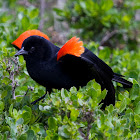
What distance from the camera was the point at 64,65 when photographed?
2.95 meters

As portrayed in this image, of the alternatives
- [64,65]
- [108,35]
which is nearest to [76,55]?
[64,65]

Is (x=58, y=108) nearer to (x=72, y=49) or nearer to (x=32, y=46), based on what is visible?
(x=72, y=49)

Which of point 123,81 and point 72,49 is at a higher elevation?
point 72,49

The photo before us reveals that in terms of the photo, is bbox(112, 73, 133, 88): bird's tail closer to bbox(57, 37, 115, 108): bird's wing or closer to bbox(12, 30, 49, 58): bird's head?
bbox(57, 37, 115, 108): bird's wing

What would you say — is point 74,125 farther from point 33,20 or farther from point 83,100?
point 33,20

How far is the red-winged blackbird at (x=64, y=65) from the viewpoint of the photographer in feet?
9.45

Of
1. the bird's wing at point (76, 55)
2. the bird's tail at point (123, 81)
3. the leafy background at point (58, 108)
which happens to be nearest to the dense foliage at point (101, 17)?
the leafy background at point (58, 108)

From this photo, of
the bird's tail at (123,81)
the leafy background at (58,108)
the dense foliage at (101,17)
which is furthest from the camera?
the dense foliage at (101,17)

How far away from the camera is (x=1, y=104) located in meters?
2.29

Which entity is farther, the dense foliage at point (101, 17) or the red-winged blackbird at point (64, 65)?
the dense foliage at point (101, 17)

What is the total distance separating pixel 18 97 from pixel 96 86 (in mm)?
926

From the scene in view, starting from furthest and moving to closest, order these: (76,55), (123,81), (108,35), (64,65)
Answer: (108,35) → (123,81) → (64,65) → (76,55)

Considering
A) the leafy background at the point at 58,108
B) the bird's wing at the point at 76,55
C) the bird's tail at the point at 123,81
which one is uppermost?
the bird's wing at the point at 76,55

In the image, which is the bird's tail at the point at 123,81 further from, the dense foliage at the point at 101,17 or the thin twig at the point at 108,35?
the thin twig at the point at 108,35
